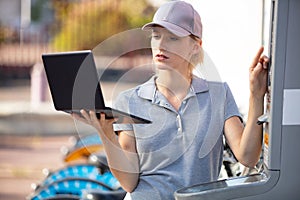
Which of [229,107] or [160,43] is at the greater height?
[160,43]

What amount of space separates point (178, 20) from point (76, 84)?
41 centimetres

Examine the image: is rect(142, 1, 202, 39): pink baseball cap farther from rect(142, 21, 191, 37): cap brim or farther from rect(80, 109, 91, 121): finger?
rect(80, 109, 91, 121): finger

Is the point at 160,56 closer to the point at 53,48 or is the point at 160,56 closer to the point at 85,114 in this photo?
the point at 85,114

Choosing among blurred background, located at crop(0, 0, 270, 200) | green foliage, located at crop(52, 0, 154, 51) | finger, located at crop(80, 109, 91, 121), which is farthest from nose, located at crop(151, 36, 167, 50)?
green foliage, located at crop(52, 0, 154, 51)

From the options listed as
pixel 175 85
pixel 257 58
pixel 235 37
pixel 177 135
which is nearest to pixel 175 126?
pixel 177 135

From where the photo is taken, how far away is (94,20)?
16125 mm

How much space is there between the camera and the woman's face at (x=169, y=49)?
110 inches

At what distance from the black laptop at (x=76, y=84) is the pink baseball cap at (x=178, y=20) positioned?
0.98 ft

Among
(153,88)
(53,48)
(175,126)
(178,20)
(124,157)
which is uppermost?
(178,20)

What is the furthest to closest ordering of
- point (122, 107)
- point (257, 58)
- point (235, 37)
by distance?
point (235, 37) → point (122, 107) → point (257, 58)

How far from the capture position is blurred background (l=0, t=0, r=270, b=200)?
5508 mm

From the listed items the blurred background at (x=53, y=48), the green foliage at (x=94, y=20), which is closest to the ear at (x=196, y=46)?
the blurred background at (x=53, y=48)

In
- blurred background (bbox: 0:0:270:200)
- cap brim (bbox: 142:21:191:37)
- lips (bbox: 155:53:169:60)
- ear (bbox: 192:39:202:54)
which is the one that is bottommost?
blurred background (bbox: 0:0:270:200)

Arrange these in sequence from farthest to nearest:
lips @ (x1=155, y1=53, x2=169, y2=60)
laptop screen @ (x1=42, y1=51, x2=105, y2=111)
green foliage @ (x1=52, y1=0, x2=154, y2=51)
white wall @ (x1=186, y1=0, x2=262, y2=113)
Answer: green foliage @ (x1=52, y1=0, x2=154, y2=51), white wall @ (x1=186, y1=0, x2=262, y2=113), lips @ (x1=155, y1=53, x2=169, y2=60), laptop screen @ (x1=42, y1=51, x2=105, y2=111)
